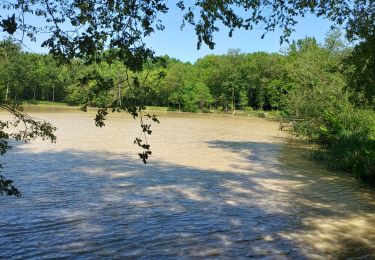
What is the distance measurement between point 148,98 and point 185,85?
9408 cm

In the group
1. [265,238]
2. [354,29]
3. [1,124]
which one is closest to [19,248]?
[1,124]

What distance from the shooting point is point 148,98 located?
18.8 ft

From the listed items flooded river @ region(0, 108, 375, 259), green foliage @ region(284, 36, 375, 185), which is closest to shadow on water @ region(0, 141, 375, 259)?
flooded river @ region(0, 108, 375, 259)

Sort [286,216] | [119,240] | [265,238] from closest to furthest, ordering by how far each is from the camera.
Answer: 1. [119,240]
2. [265,238]
3. [286,216]

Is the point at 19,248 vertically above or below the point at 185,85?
below

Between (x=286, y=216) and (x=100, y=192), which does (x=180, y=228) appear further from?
(x=100, y=192)

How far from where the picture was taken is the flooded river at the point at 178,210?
8539 millimetres

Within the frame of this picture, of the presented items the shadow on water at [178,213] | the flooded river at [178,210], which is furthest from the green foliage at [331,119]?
the shadow on water at [178,213]

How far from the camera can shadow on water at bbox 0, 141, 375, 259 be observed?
855 cm

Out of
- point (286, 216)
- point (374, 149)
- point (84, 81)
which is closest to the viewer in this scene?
point (84, 81)

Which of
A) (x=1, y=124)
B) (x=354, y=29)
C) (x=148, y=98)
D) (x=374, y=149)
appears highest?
(x=354, y=29)

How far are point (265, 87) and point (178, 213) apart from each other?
79760mm

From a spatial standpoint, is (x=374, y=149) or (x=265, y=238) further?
(x=374, y=149)

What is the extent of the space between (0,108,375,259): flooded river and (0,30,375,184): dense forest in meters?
3.07
